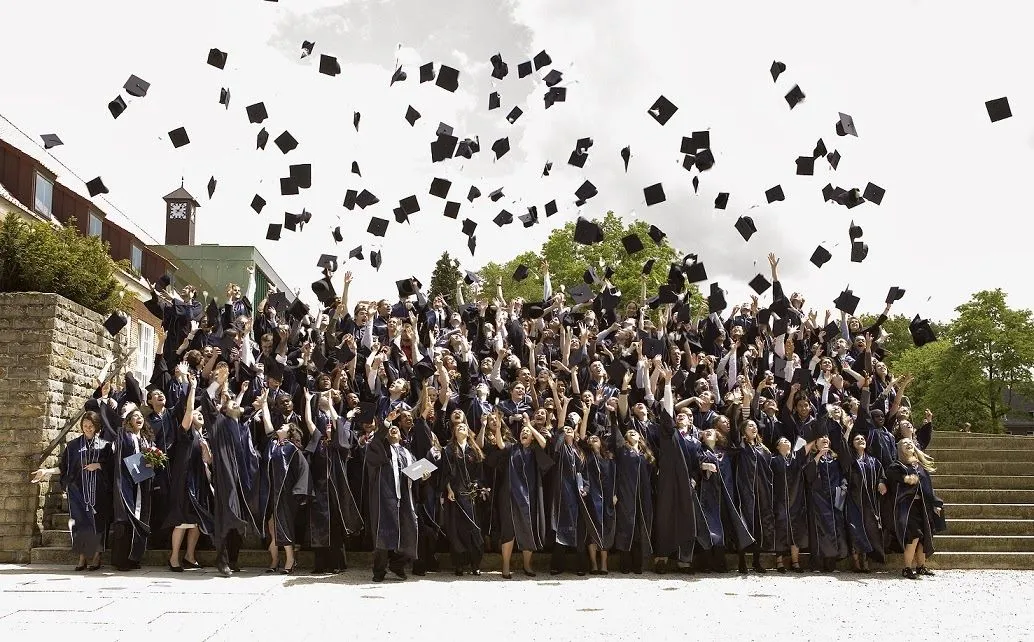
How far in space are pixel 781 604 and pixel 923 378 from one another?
41.1 m

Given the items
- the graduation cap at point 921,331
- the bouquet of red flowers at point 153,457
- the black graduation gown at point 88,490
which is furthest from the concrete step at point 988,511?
the black graduation gown at point 88,490

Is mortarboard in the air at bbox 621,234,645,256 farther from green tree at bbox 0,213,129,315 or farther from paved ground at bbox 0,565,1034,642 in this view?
green tree at bbox 0,213,129,315

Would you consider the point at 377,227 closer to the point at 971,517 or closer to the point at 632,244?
the point at 632,244

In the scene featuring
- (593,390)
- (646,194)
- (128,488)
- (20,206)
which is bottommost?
(128,488)

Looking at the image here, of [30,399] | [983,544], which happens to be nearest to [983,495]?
[983,544]

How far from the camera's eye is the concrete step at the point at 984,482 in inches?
470

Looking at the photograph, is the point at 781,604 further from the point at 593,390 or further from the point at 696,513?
the point at 593,390

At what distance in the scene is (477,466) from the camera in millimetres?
9219

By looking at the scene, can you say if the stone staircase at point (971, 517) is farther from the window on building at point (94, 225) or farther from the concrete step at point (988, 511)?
the window on building at point (94, 225)

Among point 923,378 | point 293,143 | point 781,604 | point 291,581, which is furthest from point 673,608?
point 923,378

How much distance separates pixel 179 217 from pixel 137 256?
630 inches

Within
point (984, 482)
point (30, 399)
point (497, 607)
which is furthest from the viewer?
point (984, 482)

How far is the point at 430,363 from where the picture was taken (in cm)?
1115

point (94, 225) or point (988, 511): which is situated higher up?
point (94, 225)
